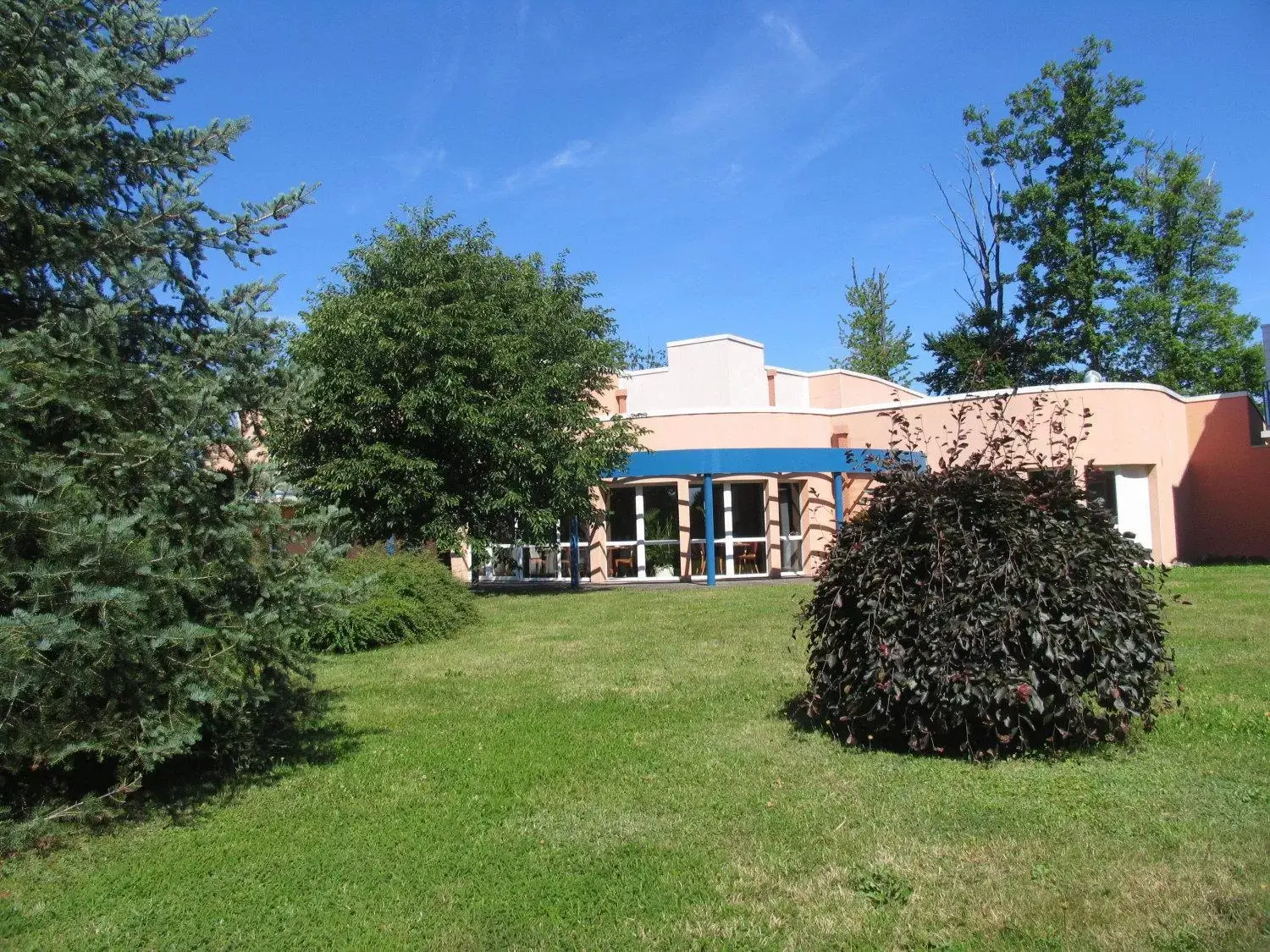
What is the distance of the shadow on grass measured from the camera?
5375 millimetres

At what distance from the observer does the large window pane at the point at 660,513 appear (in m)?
25.0

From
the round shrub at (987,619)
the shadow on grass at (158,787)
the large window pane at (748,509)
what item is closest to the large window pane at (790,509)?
the large window pane at (748,509)

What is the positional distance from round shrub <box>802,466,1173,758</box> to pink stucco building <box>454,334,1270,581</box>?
15.6 meters

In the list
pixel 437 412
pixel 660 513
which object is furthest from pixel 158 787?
pixel 660 513

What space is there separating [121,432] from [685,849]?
370cm

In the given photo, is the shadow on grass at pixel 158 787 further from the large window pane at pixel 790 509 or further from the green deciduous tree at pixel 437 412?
the large window pane at pixel 790 509

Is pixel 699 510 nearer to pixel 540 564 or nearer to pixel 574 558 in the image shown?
pixel 574 558

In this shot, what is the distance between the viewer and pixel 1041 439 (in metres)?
24.1

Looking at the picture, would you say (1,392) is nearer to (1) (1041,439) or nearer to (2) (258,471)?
(2) (258,471)

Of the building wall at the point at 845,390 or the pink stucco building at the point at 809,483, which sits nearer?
the pink stucco building at the point at 809,483

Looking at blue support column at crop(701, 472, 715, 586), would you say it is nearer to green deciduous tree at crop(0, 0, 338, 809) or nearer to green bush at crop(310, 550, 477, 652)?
green bush at crop(310, 550, 477, 652)

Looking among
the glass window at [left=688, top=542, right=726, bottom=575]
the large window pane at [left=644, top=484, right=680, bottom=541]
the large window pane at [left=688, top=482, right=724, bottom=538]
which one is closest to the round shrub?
the glass window at [left=688, top=542, right=726, bottom=575]

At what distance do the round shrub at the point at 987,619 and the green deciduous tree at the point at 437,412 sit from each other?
1250 centimetres

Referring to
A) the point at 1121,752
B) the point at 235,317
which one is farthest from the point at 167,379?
the point at 1121,752
